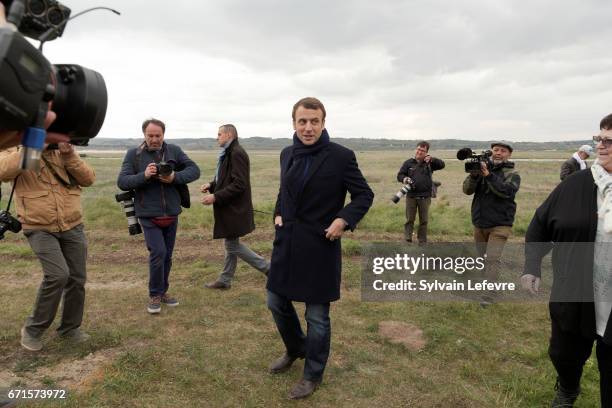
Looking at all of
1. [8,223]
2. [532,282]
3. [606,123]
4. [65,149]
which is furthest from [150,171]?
[606,123]

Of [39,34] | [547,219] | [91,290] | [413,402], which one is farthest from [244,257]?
[39,34]

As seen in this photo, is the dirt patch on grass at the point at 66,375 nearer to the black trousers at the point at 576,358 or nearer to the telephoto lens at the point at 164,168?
the telephoto lens at the point at 164,168

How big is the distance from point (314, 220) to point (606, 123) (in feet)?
7.10

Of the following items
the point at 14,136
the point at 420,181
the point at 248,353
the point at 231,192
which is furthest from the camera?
the point at 420,181

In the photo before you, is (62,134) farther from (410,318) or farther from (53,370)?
(410,318)

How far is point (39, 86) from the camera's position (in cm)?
164

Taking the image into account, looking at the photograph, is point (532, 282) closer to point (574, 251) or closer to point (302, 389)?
point (574, 251)

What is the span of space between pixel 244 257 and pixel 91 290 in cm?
228

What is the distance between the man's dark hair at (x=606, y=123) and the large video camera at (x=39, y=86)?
312 cm

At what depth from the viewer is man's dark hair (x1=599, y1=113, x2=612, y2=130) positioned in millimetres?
2795

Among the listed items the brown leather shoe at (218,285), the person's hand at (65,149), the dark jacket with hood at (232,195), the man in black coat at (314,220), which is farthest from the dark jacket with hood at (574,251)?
the brown leather shoe at (218,285)

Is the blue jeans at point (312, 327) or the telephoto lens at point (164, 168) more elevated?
the telephoto lens at point (164, 168)

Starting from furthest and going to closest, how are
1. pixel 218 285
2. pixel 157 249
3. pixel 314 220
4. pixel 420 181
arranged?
1. pixel 420 181
2. pixel 218 285
3. pixel 157 249
4. pixel 314 220

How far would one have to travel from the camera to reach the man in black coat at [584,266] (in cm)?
280
